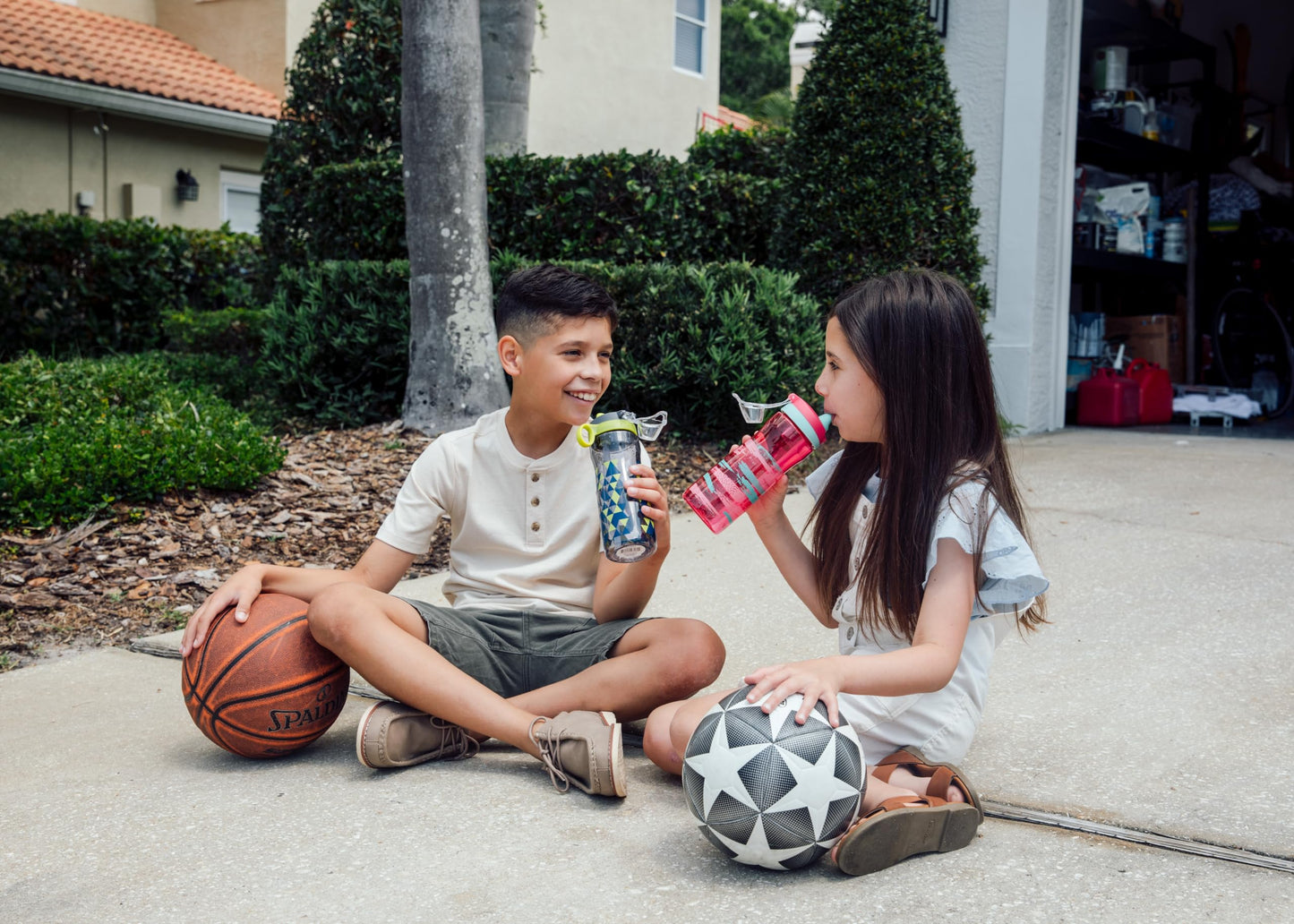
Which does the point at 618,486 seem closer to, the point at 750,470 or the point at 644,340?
the point at 750,470

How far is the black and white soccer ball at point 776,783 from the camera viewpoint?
2.10 metres

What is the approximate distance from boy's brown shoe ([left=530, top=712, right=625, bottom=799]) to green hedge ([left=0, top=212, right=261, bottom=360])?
943 cm

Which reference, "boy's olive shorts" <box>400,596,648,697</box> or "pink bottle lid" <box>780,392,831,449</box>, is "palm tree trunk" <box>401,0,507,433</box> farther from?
"pink bottle lid" <box>780,392,831,449</box>

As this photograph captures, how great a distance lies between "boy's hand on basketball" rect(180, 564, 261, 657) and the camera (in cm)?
274

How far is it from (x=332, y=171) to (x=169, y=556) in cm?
460

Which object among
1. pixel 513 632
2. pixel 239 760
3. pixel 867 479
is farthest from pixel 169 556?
pixel 867 479

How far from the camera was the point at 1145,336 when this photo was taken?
1037 cm

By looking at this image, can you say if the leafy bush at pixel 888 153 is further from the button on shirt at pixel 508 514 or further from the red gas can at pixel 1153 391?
the button on shirt at pixel 508 514

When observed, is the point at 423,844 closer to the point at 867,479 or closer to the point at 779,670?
the point at 779,670

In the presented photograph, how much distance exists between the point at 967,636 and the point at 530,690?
3.66 ft

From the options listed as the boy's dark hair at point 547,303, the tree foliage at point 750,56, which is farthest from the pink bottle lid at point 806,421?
the tree foliage at point 750,56

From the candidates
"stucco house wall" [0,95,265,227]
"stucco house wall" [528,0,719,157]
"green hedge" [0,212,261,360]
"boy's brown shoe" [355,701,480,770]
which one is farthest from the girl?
"stucco house wall" [528,0,719,157]

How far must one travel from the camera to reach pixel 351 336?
7555 mm

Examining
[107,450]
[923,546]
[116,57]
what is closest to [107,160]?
[116,57]
